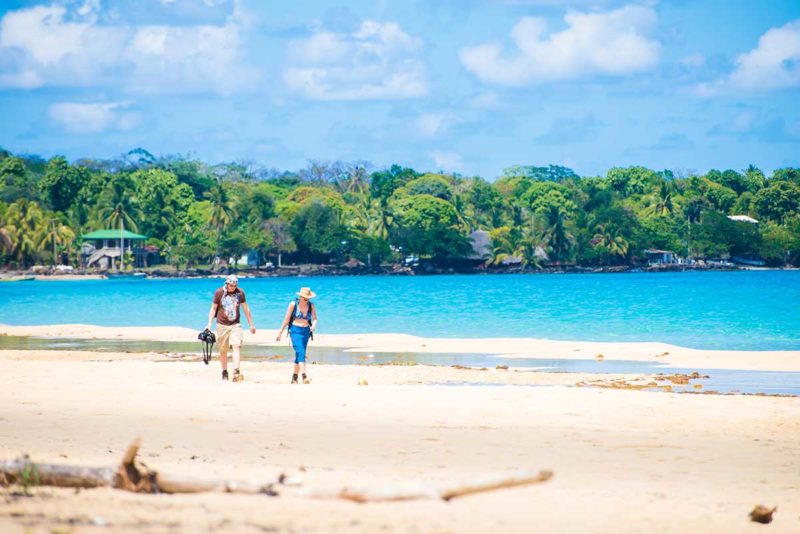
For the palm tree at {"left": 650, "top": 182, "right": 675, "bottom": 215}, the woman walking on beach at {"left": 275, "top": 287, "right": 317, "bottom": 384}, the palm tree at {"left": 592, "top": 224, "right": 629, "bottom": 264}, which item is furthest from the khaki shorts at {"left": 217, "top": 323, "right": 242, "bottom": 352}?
the palm tree at {"left": 650, "top": 182, "right": 675, "bottom": 215}

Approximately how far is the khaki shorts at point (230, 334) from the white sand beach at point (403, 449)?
2.72ft

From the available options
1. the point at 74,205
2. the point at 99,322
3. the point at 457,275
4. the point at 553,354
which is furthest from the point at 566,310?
the point at 74,205

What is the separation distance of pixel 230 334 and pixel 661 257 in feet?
435

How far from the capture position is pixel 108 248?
136 metres

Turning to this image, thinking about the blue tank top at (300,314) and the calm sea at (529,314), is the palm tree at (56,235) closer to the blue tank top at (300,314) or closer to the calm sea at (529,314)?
the calm sea at (529,314)

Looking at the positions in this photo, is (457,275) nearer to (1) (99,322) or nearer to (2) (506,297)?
(2) (506,297)

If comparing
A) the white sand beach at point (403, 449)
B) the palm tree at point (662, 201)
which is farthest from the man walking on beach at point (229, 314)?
the palm tree at point (662, 201)

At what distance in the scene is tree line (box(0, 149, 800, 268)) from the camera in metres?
136

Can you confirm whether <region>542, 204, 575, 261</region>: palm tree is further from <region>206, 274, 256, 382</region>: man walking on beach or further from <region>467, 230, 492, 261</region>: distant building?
<region>206, 274, 256, 382</region>: man walking on beach

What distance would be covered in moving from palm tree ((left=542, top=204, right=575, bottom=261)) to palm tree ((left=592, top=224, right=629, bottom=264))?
3.85 metres

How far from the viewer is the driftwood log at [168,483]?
27.2 feet

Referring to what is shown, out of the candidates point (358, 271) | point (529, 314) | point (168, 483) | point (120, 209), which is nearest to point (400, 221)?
point (358, 271)

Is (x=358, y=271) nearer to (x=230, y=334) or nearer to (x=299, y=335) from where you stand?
(x=230, y=334)

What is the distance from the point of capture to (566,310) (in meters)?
56.0
